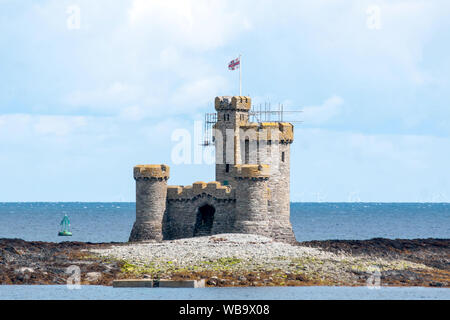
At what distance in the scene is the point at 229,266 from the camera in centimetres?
5875

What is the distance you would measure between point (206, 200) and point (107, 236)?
4350 centimetres

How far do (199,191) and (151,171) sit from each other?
3824mm

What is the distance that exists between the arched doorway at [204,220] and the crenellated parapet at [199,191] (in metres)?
1.43

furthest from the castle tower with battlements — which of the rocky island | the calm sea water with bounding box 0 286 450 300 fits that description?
the calm sea water with bounding box 0 286 450 300

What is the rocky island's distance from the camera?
56719mm

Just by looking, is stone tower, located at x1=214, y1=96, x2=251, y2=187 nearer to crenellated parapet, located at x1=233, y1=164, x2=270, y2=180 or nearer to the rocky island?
crenellated parapet, located at x1=233, y1=164, x2=270, y2=180

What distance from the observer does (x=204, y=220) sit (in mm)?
74938

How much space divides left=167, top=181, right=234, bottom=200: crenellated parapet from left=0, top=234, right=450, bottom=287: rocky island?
435cm

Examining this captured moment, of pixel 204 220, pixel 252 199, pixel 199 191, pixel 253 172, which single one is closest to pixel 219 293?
pixel 252 199

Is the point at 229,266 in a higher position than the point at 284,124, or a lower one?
lower

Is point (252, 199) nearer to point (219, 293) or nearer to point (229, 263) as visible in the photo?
point (229, 263)
